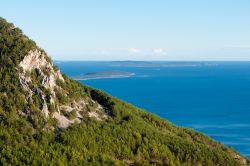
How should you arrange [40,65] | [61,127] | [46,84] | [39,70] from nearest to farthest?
[61,127] < [46,84] < [39,70] < [40,65]

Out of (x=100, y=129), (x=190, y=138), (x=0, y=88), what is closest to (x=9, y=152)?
(x=0, y=88)

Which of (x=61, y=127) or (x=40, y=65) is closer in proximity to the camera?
(x=61, y=127)

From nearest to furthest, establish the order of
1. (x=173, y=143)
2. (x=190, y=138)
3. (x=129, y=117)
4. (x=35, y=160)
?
(x=35, y=160), (x=173, y=143), (x=129, y=117), (x=190, y=138)

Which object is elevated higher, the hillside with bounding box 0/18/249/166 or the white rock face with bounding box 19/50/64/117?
the white rock face with bounding box 19/50/64/117

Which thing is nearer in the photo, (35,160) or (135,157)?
(35,160)

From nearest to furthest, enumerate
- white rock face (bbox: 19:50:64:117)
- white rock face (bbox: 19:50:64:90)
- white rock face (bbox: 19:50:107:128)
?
white rock face (bbox: 19:50:64:117) → white rock face (bbox: 19:50:107:128) → white rock face (bbox: 19:50:64:90)

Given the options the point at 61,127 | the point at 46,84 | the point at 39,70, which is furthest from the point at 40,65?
the point at 61,127

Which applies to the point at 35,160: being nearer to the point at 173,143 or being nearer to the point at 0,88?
the point at 0,88

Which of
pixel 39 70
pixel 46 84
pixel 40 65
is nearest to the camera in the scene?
pixel 46 84

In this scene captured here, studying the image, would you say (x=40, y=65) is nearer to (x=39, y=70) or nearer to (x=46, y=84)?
(x=39, y=70)
